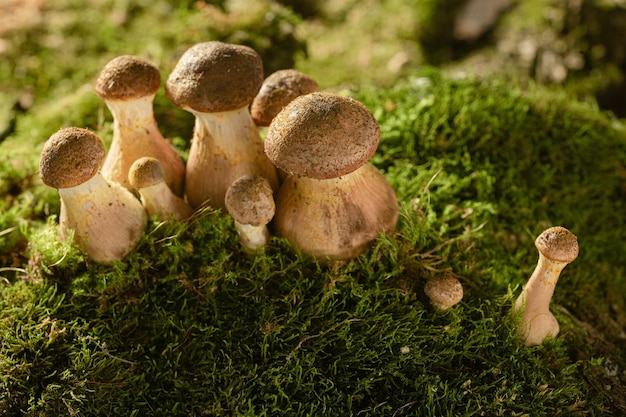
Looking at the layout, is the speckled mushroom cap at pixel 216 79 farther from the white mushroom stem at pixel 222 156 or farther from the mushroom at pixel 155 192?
the mushroom at pixel 155 192

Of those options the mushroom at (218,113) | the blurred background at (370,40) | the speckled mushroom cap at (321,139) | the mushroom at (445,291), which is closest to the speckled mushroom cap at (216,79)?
the mushroom at (218,113)

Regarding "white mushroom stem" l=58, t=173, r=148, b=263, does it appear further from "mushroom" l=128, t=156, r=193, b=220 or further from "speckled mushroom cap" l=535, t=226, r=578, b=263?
"speckled mushroom cap" l=535, t=226, r=578, b=263

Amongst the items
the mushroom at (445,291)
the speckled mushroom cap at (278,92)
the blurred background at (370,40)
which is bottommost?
the blurred background at (370,40)

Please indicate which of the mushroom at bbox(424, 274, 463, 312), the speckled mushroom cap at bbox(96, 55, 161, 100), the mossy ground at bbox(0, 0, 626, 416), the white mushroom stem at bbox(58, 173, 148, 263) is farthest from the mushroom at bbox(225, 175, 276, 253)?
the mushroom at bbox(424, 274, 463, 312)

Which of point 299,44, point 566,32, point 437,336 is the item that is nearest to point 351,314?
point 437,336

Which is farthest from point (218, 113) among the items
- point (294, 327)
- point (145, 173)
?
point (294, 327)

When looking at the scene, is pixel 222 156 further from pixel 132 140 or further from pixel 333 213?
pixel 333 213
